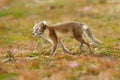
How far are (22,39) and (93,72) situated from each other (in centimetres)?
1287

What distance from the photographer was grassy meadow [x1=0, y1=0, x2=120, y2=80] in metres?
14.8

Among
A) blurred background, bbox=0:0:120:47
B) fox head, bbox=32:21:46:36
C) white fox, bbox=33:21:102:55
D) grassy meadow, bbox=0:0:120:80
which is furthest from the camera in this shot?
blurred background, bbox=0:0:120:47

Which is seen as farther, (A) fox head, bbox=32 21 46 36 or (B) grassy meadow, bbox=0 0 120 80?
(A) fox head, bbox=32 21 46 36

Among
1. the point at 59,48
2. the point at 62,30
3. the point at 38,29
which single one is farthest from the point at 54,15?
the point at 62,30

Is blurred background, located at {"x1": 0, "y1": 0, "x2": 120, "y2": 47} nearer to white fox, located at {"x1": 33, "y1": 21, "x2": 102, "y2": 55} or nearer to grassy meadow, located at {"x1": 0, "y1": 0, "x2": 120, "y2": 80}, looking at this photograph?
grassy meadow, located at {"x1": 0, "y1": 0, "x2": 120, "y2": 80}

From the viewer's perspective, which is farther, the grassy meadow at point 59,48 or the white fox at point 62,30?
the white fox at point 62,30

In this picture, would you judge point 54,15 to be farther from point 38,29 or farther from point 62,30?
point 62,30

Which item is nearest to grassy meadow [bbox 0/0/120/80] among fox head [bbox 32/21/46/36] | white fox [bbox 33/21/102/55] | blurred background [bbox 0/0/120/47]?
blurred background [bbox 0/0/120/47]

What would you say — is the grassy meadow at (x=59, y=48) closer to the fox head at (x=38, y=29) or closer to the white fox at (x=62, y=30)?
the white fox at (x=62, y=30)

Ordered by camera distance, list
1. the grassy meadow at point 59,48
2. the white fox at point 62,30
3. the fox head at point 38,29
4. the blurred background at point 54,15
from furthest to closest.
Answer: the blurred background at point 54,15 < the fox head at point 38,29 < the white fox at point 62,30 < the grassy meadow at point 59,48

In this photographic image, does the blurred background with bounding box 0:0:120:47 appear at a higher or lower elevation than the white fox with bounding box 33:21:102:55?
lower

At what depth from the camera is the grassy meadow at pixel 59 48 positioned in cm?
1483

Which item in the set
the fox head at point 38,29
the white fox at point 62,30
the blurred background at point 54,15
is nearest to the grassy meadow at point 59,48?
the blurred background at point 54,15

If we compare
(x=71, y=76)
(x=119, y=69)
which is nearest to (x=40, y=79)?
(x=71, y=76)
